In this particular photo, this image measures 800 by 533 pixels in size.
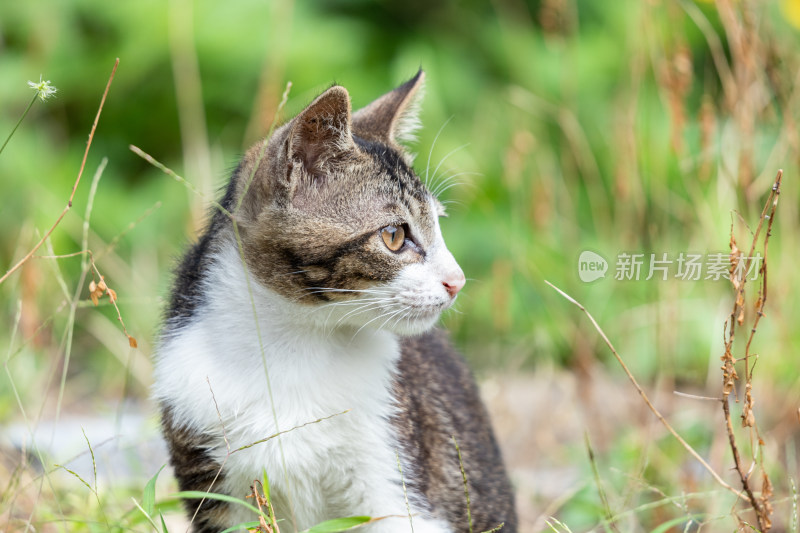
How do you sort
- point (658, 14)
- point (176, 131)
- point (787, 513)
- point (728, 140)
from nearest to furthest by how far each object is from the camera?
point (787, 513), point (728, 140), point (658, 14), point (176, 131)

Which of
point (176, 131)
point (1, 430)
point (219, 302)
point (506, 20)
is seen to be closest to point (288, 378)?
point (219, 302)

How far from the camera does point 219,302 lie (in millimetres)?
2104

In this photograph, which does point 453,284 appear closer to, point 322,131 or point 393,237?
point 393,237

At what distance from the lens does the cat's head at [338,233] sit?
79.3 inches

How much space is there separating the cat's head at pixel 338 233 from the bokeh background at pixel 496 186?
3.99 feet

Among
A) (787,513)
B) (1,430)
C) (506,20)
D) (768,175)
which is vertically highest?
(506,20)

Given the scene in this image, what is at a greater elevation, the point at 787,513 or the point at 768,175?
the point at 768,175

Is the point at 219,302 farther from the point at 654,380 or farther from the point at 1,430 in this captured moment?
the point at 654,380

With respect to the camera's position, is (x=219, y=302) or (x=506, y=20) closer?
(x=219, y=302)

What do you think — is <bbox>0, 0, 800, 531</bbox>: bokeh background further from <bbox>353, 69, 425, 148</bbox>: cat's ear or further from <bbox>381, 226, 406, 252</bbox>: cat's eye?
<bbox>381, 226, 406, 252</bbox>: cat's eye

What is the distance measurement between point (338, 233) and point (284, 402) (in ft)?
1.36

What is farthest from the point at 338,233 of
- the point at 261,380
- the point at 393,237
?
the point at 261,380

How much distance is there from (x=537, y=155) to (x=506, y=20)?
2.82ft

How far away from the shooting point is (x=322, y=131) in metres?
2.04
